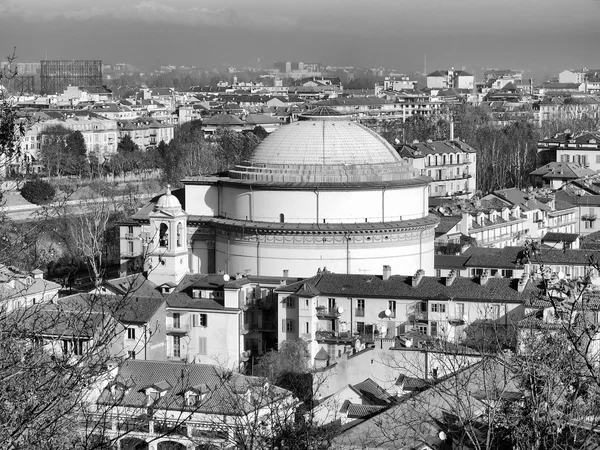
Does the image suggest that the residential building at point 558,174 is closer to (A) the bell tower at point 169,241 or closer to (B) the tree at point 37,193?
(B) the tree at point 37,193

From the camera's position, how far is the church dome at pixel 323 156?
33.0 metres

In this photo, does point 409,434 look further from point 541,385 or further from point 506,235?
point 506,235

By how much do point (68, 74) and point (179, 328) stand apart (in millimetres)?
100687

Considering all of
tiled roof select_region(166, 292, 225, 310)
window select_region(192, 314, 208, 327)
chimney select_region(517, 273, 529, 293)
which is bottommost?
window select_region(192, 314, 208, 327)

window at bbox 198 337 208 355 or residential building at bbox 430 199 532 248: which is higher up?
residential building at bbox 430 199 532 248

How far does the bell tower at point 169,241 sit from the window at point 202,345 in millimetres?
2642

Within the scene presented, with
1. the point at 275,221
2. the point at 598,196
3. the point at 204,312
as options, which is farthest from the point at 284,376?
the point at 598,196

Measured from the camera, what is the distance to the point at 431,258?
33.5 meters

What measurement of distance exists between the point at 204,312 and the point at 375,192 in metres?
6.72

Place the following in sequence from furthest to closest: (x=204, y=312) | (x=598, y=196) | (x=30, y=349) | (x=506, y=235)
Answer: (x=598, y=196) → (x=506, y=235) → (x=204, y=312) → (x=30, y=349)

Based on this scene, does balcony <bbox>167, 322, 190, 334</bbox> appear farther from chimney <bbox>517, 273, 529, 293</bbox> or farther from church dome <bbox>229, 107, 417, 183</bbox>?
church dome <bbox>229, 107, 417, 183</bbox>

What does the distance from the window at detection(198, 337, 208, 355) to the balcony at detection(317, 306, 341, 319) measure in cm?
196

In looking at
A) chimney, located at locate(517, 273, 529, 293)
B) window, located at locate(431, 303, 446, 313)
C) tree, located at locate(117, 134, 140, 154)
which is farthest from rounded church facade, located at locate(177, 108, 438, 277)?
tree, located at locate(117, 134, 140, 154)

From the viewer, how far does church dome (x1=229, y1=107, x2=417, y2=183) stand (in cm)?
3300
